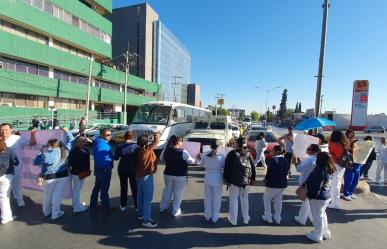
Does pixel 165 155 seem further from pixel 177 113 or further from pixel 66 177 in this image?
pixel 177 113

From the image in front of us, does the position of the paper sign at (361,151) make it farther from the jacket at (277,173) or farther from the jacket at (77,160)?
the jacket at (77,160)

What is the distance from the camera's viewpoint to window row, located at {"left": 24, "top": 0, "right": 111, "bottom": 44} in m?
25.9

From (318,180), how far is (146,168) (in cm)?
330

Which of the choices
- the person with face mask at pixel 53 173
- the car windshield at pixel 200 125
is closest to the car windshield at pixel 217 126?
the car windshield at pixel 200 125

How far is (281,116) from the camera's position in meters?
117

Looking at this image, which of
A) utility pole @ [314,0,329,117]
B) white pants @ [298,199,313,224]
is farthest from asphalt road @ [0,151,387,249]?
utility pole @ [314,0,329,117]

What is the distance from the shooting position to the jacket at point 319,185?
509 cm

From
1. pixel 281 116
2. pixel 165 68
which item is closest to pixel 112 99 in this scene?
pixel 165 68

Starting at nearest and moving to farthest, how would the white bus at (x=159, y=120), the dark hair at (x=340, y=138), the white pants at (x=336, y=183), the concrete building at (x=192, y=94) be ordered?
1. the dark hair at (x=340, y=138)
2. the white pants at (x=336, y=183)
3. the white bus at (x=159, y=120)
4. the concrete building at (x=192, y=94)

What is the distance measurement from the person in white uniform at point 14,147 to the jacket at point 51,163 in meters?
0.89

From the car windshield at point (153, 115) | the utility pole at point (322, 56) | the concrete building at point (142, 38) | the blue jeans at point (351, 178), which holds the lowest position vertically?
the blue jeans at point (351, 178)

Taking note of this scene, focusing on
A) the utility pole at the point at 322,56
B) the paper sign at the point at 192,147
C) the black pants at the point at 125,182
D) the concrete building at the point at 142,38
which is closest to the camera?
the black pants at the point at 125,182

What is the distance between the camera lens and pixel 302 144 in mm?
8258

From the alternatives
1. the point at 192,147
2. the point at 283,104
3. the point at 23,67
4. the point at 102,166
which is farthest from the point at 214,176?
the point at 283,104
